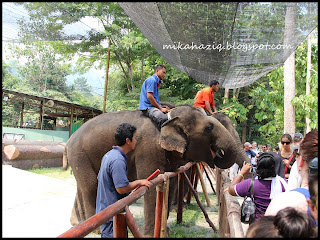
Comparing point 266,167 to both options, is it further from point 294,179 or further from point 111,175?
point 111,175

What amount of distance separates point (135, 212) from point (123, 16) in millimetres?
10438

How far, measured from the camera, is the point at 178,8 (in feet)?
11.6

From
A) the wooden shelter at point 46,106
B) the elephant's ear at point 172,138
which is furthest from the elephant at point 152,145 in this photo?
the wooden shelter at point 46,106

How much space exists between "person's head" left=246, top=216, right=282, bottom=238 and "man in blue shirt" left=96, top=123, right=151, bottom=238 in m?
1.38

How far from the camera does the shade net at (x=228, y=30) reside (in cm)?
339

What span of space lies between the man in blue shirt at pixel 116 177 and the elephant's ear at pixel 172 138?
1556 mm

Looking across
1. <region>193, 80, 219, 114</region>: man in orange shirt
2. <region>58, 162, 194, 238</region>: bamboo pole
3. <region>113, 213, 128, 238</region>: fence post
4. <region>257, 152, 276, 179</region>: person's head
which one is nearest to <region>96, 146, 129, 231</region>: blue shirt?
<region>58, 162, 194, 238</region>: bamboo pole

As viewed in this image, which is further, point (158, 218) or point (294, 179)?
point (158, 218)

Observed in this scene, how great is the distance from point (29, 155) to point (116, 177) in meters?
9.78

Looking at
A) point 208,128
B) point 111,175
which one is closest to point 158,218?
point 111,175

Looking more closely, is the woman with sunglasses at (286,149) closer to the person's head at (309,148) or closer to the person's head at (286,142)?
the person's head at (286,142)

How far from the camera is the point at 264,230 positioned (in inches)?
52.1

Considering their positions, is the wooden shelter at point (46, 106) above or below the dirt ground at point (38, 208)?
above

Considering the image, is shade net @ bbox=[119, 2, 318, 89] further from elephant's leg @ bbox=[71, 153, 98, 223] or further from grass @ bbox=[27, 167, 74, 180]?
grass @ bbox=[27, 167, 74, 180]
